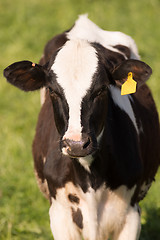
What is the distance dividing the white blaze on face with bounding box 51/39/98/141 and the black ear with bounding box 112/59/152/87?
22 cm

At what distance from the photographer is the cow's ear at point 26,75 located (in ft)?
16.1

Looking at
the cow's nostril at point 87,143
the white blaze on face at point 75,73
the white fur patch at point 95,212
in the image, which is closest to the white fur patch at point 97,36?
the white blaze on face at point 75,73

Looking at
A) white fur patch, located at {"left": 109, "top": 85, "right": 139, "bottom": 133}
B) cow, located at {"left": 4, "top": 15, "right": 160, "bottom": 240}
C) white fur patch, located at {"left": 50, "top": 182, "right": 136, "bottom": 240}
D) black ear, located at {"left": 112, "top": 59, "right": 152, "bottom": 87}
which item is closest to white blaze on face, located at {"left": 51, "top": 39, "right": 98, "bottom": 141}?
cow, located at {"left": 4, "top": 15, "right": 160, "bottom": 240}

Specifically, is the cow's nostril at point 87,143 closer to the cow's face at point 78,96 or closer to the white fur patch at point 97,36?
the cow's face at point 78,96

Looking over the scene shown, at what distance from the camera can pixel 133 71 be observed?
489 cm

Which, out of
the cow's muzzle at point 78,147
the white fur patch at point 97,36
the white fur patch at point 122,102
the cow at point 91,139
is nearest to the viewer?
the cow's muzzle at point 78,147

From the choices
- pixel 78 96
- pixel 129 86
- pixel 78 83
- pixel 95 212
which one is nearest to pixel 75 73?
pixel 78 83

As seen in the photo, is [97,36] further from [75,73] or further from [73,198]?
[73,198]

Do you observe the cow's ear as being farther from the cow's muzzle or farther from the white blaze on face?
the cow's muzzle

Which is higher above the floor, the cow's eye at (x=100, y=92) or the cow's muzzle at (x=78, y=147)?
the cow's eye at (x=100, y=92)

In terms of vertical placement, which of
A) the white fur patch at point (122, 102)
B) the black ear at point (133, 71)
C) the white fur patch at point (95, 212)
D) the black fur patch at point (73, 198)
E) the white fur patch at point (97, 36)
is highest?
the white fur patch at point (97, 36)

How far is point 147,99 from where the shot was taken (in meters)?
6.50

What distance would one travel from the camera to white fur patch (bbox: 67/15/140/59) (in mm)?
6195

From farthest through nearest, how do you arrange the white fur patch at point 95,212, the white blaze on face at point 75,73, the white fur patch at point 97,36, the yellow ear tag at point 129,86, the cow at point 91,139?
the white fur patch at point 97,36, the white fur patch at point 95,212, the yellow ear tag at point 129,86, the cow at point 91,139, the white blaze on face at point 75,73
